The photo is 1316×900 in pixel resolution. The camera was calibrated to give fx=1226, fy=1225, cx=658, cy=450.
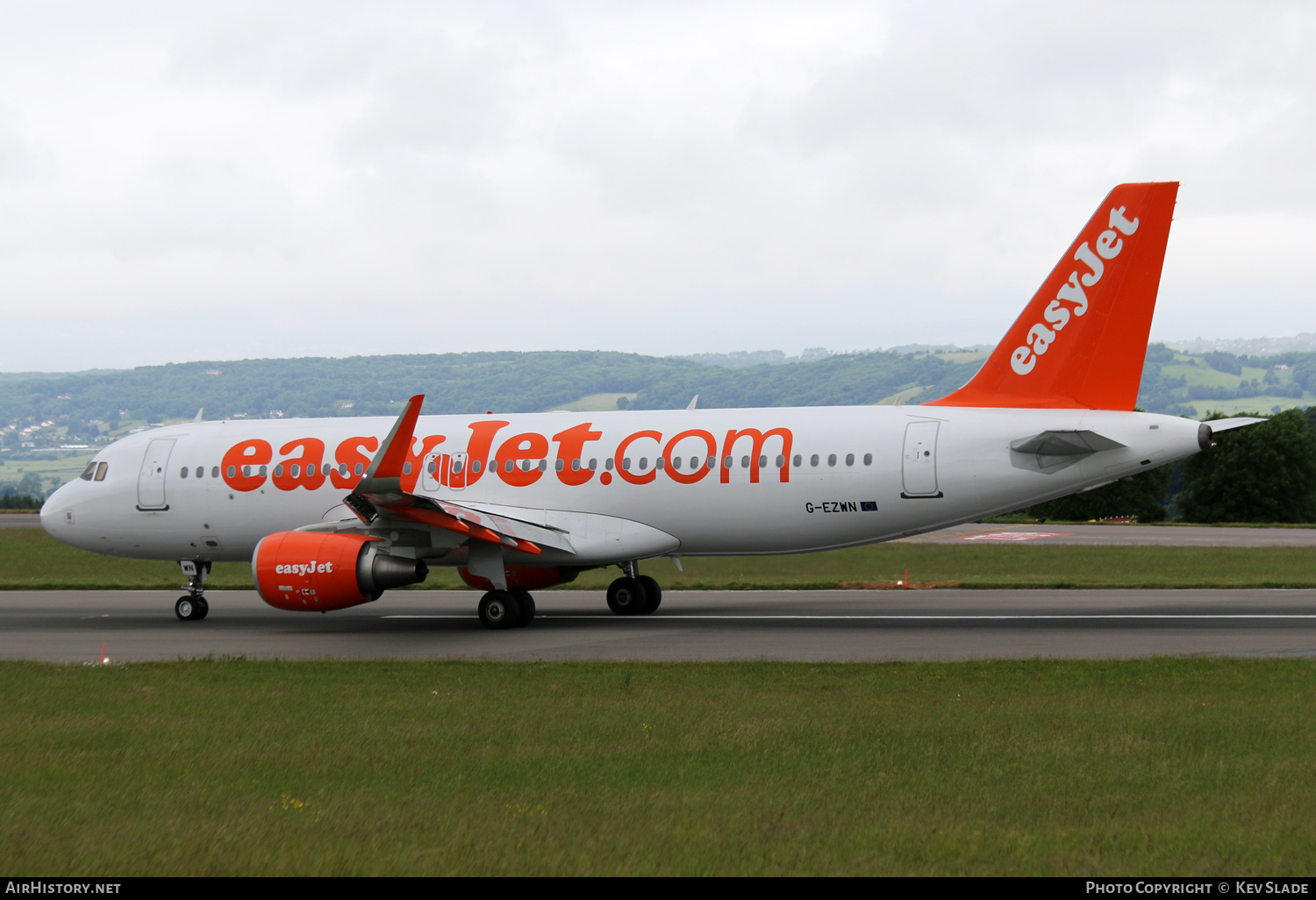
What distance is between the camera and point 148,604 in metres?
27.6

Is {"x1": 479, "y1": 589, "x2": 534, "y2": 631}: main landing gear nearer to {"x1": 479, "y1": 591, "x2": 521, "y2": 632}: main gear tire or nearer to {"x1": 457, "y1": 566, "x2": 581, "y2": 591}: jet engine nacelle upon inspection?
{"x1": 479, "y1": 591, "x2": 521, "y2": 632}: main gear tire

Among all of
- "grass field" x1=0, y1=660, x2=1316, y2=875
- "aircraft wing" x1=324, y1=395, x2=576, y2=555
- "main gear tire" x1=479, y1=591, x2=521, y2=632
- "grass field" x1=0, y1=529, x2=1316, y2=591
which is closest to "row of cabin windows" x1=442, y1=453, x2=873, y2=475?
"aircraft wing" x1=324, y1=395, x2=576, y2=555

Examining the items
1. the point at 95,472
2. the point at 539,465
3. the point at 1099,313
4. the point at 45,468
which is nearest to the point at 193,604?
the point at 95,472

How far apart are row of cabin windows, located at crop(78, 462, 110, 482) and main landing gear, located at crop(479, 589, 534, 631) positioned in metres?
Answer: 9.62

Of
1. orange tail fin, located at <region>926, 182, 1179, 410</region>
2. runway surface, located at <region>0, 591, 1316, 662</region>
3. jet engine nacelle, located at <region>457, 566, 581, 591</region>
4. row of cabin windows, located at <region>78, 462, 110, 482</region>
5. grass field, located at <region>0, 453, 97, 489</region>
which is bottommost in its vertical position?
runway surface, located at <region>0, 591, 1316, 662</region>

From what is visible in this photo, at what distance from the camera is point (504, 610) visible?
21.4 m

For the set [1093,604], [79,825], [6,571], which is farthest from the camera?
[6,571]

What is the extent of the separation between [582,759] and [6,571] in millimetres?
35139

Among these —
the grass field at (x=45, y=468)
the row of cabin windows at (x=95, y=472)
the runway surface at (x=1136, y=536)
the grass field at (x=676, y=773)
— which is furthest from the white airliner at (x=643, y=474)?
the grass field at (x=45, y=468)

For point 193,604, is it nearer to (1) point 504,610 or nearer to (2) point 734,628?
(1) point 504,610

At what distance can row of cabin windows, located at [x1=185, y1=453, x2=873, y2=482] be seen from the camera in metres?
21.3

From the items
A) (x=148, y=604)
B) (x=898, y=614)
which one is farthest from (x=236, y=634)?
(x=898, y=614)

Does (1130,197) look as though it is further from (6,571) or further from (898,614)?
(6,571)

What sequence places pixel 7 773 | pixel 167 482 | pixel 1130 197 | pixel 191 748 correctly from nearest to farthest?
pixel 7 773, pixel 191 748, pixel 1130 197, pixel 167 482
